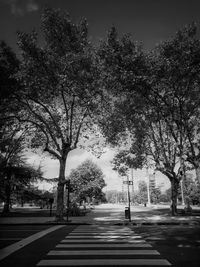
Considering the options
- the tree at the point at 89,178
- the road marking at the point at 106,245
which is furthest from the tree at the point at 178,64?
the tree at the point at 89,178

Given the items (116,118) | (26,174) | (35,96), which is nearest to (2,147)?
(26,174)

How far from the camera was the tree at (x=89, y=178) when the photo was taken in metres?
73.0

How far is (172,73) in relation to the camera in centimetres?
2020

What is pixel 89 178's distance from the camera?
8044cm

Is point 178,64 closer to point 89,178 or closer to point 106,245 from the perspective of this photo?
point 106,245

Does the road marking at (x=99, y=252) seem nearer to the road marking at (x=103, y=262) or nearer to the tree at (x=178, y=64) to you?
the road marking at (x=103, y=262)

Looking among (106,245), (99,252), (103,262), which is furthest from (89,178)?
(103,262)

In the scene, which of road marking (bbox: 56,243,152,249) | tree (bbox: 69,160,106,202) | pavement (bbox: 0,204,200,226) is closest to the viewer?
road marking (bbox: 56,243,152,249)

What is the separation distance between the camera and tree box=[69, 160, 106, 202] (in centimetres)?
7300

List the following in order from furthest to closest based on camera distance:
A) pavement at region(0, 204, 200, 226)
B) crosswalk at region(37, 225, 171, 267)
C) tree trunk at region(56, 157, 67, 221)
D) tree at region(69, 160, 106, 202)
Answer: tree at region(69, 160, 106, 202) → tree trunk at region(56, 157, 67, 221) → pavement at region(0, 204, 200, 226) → crosswalk at region(37, 225, 171, 267)

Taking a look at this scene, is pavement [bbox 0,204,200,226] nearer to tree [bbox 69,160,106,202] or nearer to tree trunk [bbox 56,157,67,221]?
tree trunk [bbox 56,157,67,221]

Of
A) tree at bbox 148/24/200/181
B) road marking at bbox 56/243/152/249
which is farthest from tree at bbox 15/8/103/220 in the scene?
road marking at bbox 56/243/152/249

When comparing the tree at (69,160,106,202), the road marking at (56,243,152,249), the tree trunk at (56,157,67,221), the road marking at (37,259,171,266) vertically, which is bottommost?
the road marking at (37,259,171,266)

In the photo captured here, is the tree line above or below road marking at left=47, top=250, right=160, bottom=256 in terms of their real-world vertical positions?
above
